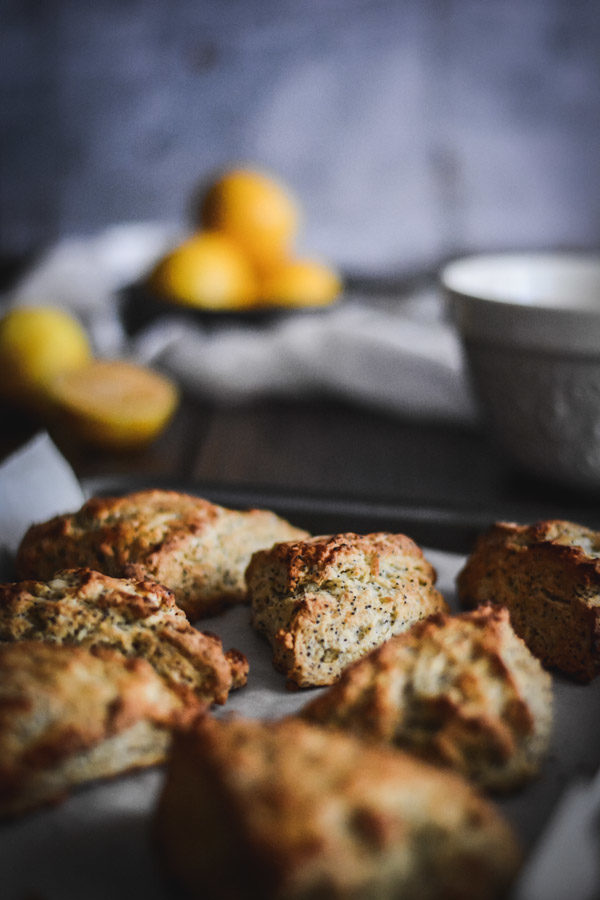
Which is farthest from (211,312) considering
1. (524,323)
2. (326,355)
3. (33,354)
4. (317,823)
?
(317,823)

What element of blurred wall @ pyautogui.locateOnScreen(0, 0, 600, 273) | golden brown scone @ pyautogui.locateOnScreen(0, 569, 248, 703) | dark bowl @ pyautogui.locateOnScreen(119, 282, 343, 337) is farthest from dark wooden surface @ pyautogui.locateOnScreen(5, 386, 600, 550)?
blurred wall @ pyautogui.locateOnScreen(0, 0, 600, 273)

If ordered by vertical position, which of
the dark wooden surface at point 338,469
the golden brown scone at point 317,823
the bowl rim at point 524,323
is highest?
the bowl rim at point 524,323

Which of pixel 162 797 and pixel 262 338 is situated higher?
pixel 162 797

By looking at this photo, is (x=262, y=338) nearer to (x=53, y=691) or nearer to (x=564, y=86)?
(x=53, y=691)

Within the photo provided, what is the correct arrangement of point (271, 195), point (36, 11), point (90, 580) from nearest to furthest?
point (90, 580) → point (271, 195) → point (36, 11)

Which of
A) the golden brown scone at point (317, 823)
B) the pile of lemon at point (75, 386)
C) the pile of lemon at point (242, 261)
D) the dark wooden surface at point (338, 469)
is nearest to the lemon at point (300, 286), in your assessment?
the pile of lemon at point (242, 261)

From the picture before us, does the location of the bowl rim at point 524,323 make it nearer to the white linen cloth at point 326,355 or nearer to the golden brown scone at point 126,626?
the white linen cloth at point 326,355

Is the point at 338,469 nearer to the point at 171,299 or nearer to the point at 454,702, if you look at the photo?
the point at 171,299

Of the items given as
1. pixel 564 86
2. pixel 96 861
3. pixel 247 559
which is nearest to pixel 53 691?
pixel 96 861
